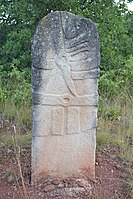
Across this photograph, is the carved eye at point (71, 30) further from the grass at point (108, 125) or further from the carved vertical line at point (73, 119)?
the grass at point (108, 125)

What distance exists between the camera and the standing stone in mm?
3512

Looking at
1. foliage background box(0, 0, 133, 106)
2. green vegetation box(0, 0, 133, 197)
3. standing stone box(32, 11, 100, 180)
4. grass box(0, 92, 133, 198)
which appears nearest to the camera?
standing stone box(32, 11, 100, 180)

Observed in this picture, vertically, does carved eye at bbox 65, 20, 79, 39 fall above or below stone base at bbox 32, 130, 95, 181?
above

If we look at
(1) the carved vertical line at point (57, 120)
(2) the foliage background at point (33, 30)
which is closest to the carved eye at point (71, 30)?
(1) the carved vertical line at point (57, 120)

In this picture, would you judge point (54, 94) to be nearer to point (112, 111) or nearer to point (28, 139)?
point (28, 139)

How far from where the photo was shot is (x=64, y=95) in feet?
11.7

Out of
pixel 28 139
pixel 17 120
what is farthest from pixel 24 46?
pixel 28 139

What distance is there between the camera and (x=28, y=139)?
15.1ft

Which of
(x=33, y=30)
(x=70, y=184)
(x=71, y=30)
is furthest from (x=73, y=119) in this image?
(x=33, y=30)

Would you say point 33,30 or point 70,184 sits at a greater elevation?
point 33,30

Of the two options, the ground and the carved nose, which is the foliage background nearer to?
Result: the ground

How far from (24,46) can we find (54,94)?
12.1ft

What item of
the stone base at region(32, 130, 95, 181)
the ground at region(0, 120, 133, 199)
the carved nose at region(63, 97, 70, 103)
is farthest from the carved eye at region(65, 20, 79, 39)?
the ground at region(0, 120, 133, 199)

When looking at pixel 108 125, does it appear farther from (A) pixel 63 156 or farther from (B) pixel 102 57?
(B) pixel 102 57
